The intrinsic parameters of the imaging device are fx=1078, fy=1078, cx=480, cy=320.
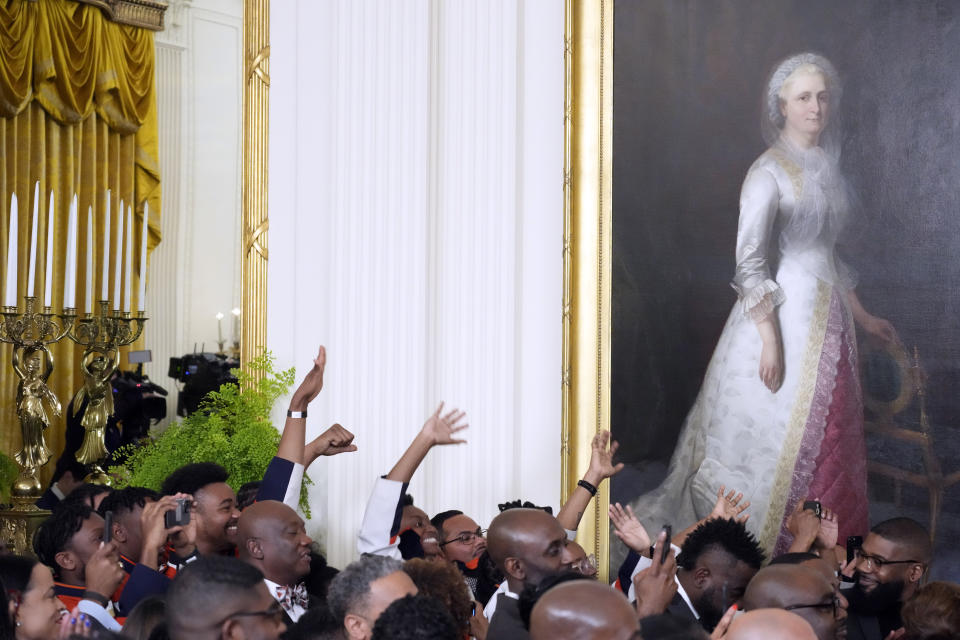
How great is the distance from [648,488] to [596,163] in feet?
6.26

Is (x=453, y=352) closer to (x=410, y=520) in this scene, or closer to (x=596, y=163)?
(x=596, y=163)

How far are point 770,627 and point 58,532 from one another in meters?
2.62

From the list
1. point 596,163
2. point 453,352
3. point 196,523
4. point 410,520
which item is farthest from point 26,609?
point 596,163

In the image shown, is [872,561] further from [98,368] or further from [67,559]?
[98,368]

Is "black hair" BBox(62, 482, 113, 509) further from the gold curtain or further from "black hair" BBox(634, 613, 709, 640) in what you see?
the gold curtain

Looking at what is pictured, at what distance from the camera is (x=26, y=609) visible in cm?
315

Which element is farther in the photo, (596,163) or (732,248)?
(596,163)

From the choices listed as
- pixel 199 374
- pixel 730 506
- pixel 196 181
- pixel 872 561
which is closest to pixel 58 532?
pixel 730 506

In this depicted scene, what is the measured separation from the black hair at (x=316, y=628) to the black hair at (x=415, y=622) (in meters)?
0.42

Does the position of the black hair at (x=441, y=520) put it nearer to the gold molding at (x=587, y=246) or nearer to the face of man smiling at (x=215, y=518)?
the face of man smiling at (x=215, y=518)

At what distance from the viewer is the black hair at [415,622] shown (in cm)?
237

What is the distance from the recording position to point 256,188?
679 centimetres

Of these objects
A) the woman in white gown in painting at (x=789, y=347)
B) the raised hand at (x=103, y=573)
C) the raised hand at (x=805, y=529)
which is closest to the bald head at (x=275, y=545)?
the raised hand at (x=103, y=573)

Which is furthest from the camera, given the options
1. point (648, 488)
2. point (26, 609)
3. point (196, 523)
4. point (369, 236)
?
point (369, 236)
